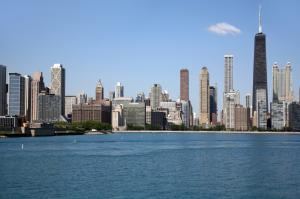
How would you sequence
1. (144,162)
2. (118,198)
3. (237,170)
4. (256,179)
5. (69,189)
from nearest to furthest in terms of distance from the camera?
(118,198) < (69,189) < (256,179) < (237,170) < (144,162)

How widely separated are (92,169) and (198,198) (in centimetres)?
2383

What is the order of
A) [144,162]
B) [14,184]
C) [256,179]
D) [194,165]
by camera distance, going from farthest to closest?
[144,162] < [194,165] < [256,179] < [14,184]

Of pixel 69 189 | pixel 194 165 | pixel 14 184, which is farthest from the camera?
pixel 194 165

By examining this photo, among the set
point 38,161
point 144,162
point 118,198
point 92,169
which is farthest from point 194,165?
point 118,198

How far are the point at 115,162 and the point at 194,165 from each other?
1149cm

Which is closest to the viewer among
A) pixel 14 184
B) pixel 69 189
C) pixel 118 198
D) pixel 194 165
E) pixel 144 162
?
pixel 118 198

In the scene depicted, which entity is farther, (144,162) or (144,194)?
(144,162)

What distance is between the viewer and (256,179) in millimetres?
54375

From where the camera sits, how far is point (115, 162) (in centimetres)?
7419

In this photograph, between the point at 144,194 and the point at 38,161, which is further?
the point at 38,161

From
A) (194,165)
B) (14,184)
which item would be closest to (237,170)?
(194,165)

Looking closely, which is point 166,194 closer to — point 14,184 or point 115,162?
point 14,184

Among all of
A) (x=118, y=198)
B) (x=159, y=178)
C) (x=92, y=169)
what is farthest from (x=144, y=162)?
(x=118, y=198)

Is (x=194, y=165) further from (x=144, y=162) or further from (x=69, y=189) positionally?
(x=69, y=189)
